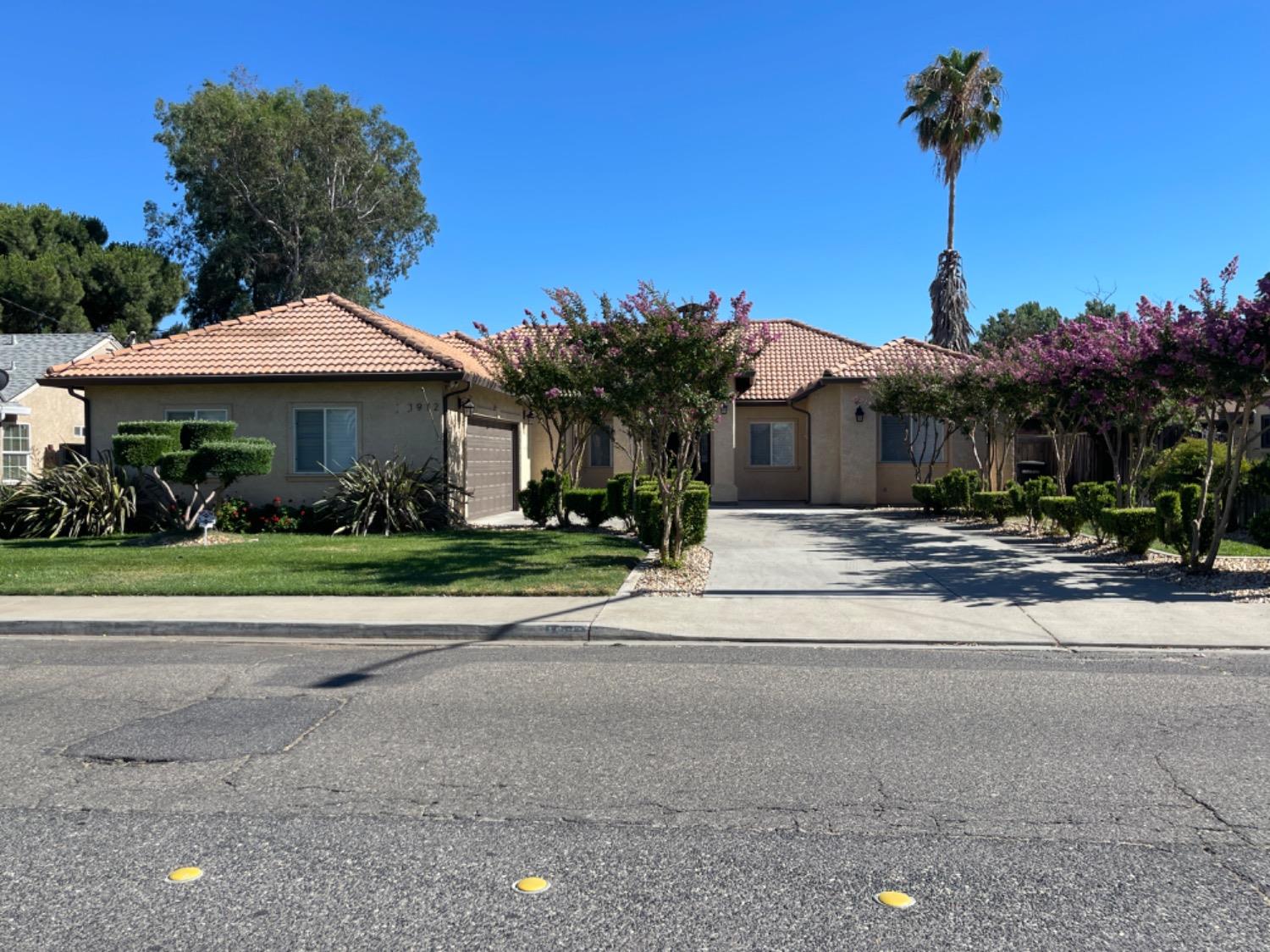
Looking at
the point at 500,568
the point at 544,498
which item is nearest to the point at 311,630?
the point at 500,568

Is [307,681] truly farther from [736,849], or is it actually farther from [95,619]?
[736,849]

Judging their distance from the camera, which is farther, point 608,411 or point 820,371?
point 820,371

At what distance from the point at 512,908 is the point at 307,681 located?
4.21 meters

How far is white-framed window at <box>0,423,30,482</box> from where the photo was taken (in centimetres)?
2545

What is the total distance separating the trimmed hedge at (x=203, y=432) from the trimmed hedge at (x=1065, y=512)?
13589 mm

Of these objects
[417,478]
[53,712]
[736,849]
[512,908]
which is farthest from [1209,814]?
[417,478]

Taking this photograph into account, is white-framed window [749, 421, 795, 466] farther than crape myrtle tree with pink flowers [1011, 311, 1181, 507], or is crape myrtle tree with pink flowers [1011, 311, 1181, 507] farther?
white-framed window [749, 421, 795, 466]

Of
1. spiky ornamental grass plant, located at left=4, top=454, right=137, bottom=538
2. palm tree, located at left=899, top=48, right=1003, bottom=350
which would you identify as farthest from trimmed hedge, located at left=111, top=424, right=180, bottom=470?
palm tree, located at left=899, top=48, right=1003, bottom=350

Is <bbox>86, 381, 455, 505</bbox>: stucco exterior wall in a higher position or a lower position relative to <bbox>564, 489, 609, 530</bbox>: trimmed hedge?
higher

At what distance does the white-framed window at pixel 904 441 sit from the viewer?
84.2 ft

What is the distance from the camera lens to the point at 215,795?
4871mm

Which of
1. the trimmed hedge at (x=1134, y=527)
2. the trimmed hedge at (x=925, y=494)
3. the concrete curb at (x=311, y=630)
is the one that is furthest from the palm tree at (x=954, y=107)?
the concrete curb at (x=311, y=630)

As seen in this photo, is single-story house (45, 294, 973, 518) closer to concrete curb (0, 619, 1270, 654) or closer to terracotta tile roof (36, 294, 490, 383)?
terracotta tile roof (36, 294, 490, 383)

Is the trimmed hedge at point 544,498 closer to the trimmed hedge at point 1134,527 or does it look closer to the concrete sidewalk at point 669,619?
the concrete sidewalk at point 669,619
